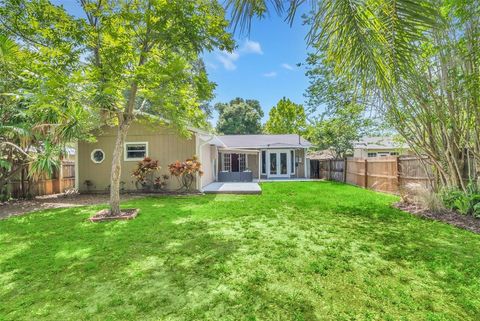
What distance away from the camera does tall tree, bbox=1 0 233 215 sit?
6.38 m

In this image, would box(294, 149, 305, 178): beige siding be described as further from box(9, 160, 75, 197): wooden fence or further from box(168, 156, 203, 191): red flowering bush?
box(9, 160, 75, 197): wooden fence

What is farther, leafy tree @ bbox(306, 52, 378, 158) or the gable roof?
the gable roof

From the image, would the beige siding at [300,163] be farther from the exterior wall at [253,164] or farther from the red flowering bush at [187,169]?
the red flowering bush at [187,169]

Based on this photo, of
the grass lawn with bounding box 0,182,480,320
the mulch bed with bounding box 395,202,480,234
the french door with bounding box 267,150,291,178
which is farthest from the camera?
the french door with bounding box 267,150,291,178

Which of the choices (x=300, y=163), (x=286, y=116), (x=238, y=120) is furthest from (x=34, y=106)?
(x=286, y=116)

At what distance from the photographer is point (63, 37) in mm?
6551

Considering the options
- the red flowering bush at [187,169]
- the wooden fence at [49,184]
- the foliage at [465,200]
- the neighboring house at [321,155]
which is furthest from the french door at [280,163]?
the foliage at [465,200]

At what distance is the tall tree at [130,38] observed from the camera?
6375mm

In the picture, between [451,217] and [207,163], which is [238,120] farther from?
[451,217]

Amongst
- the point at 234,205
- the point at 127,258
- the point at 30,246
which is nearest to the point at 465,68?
the point at 234,205

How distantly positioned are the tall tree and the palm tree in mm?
3596

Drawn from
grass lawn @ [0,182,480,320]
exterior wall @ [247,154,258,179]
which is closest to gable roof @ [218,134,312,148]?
exterior wall @ [247,154,258,179]

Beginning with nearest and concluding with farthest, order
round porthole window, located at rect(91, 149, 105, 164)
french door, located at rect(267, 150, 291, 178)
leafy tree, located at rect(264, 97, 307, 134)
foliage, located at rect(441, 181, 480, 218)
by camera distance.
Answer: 1. foliage, located at rect(441, 181, 480, 218)
2. round porthole window, located at rect(91, 149, 105, 164)
3. french door, located at rect(267, 150, 291, 178)
4. leafy tree, located at rect(264, 97, 307, 134)

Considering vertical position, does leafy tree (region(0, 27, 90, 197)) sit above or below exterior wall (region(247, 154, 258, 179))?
above
